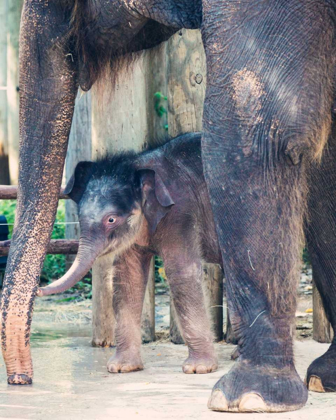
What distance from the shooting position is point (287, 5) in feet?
9.80

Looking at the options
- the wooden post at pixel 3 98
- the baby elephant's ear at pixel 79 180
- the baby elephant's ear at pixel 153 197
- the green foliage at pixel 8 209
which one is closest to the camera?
the baby elephant's ear at pixel 153 197

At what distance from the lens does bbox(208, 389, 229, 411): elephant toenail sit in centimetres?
304

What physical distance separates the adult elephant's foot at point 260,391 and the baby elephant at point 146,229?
56.0 inches

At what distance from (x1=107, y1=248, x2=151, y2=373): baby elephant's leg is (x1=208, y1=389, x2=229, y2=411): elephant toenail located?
1.45m

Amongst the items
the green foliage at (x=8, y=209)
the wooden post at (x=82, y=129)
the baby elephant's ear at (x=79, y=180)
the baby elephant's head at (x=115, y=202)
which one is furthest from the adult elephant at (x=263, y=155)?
the green foliage at (x=8, y=209)

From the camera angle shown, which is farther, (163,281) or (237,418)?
(163,281)

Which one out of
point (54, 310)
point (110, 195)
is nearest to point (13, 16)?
point (54, 310)

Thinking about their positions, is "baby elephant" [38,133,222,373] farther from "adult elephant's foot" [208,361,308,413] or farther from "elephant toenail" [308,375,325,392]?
"adult elephant's foot" [208,361,308,413]

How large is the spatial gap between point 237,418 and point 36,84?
171 centimetres

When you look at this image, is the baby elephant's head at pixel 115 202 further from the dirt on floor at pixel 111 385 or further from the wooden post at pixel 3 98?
the wooden post at pixel 3 98

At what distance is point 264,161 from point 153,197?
5.76 ft

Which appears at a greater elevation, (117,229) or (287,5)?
(287,5)

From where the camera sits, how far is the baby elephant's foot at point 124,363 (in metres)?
4.50

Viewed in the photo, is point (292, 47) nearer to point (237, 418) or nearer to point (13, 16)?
point (237, 418)
